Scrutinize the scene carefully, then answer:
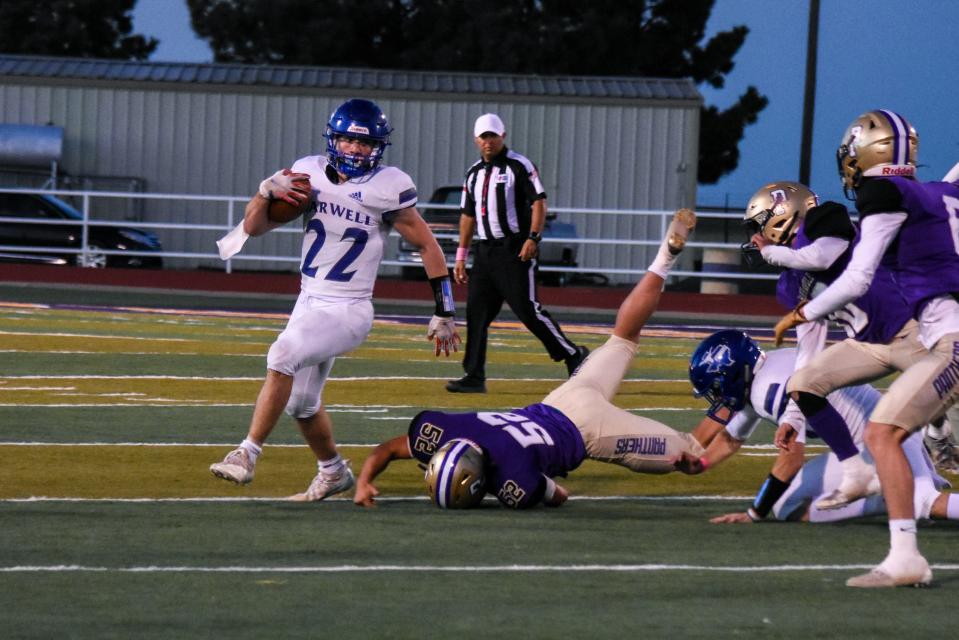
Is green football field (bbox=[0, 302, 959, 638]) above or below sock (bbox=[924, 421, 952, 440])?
below

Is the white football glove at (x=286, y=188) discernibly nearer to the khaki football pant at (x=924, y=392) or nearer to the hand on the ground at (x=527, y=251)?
the khaki football pant at (x=924, y=392)

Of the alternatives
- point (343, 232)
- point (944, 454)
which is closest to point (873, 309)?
point (944, 454)

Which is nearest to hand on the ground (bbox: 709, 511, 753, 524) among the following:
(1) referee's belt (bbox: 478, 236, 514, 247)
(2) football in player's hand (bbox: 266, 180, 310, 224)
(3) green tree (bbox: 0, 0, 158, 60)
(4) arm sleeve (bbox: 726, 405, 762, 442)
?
(4) arm sleeve (bbox: 726, 405, 762, 442)

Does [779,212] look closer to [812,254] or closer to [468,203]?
[812,254]

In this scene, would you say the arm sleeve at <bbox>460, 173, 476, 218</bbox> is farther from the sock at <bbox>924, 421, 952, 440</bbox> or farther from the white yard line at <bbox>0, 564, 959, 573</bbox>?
the white yard line at <bbox>0, 564, 959, 573</bbox>

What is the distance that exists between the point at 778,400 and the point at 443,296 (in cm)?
164

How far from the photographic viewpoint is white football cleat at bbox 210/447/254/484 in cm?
694

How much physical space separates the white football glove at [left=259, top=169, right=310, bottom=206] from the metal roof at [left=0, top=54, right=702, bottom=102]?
24055 mm

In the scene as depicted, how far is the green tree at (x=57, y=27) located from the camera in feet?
169

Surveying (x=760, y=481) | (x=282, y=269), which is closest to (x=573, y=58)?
(x=282, y=269)

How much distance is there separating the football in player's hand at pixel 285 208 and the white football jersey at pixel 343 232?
19 cm

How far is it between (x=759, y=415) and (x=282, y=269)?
24650 mm

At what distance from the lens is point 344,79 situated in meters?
32.2

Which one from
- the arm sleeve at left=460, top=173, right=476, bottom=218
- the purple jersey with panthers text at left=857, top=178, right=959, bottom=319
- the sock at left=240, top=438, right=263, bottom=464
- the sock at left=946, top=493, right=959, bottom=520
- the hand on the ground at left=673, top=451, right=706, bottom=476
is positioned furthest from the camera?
the arm sleeve at left=460, top=173, right=476, bottom=218
